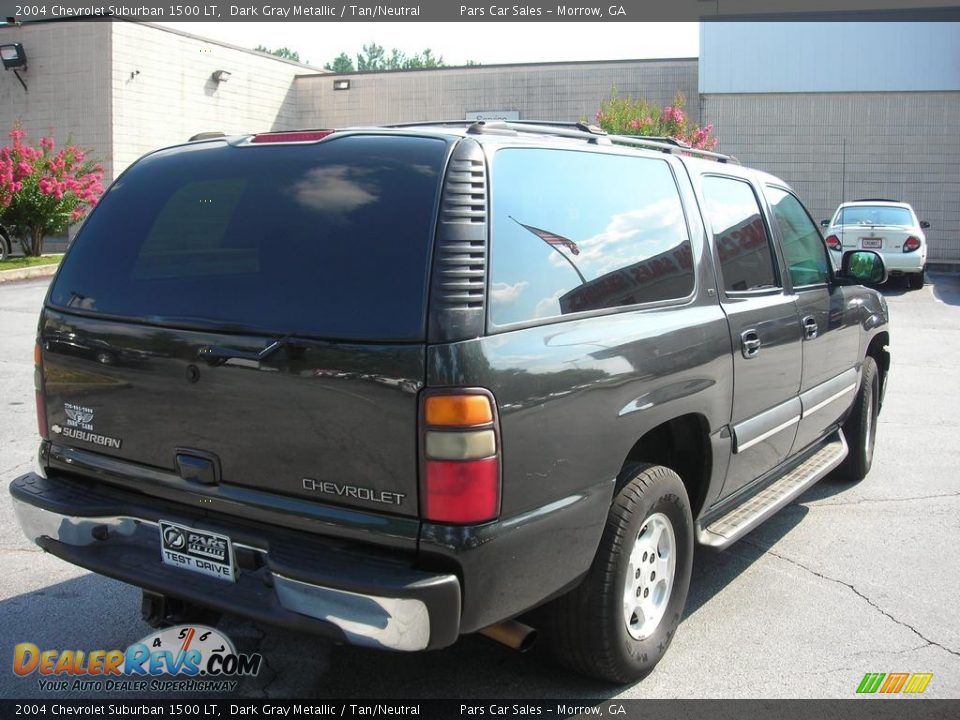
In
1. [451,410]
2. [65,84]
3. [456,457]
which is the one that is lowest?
[456,457]

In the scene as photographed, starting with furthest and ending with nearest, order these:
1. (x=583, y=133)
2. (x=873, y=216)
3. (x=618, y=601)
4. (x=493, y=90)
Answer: (x=493, y=90), (x=873, y=216), (x=583, y=133), (x=618, y=601)

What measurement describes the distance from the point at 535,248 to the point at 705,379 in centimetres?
111

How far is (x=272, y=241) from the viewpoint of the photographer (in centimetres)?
308

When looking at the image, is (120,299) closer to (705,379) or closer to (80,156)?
(705,379)

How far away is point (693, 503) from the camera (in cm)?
A: 405

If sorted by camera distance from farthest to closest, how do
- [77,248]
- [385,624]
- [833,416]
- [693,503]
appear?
1. [833,416]
2. [693,503]
3. [77,248]
4. [385,624]

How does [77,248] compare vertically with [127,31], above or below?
below

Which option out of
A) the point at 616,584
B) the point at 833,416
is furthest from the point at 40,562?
the point at 833,416

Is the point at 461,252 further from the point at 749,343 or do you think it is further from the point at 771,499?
the point at 771,499

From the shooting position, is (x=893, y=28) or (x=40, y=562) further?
(x=893, y=28)

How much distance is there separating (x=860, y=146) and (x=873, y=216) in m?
6.54

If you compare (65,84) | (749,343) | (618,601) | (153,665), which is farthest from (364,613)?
(65,84)

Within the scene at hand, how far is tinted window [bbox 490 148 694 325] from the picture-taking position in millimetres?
3000

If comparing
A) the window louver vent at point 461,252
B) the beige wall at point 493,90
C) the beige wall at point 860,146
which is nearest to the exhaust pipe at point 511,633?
the window louver vent at point 461,252
